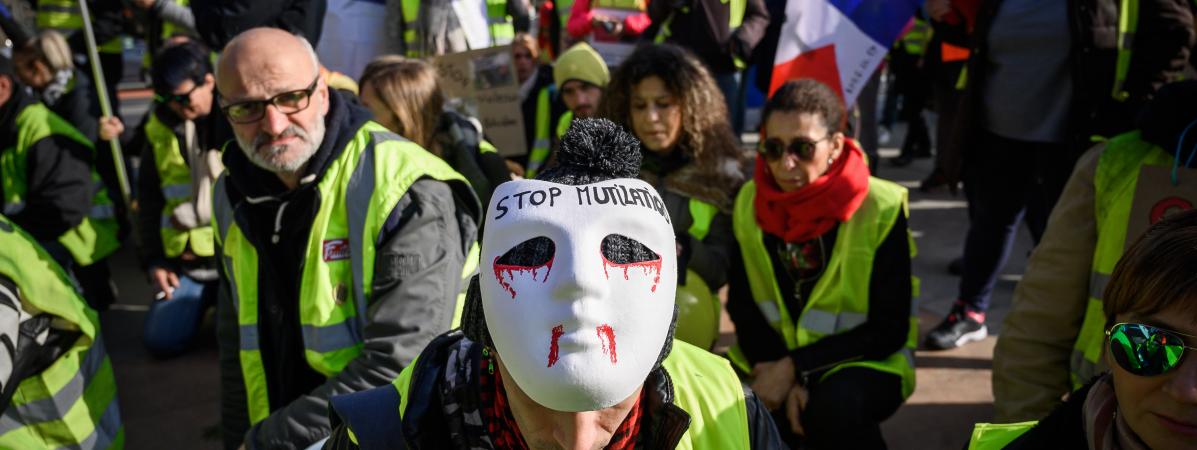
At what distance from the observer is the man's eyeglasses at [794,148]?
2.93 meters

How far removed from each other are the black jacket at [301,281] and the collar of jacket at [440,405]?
0.75 meters

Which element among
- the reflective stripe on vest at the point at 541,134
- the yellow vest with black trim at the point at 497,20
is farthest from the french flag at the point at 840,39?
the yellow vest with black trim at the point at 497,20

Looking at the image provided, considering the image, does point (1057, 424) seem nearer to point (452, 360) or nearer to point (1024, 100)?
point (452, 360)

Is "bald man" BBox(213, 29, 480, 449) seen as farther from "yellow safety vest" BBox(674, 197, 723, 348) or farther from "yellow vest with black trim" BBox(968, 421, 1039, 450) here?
"yellow vest with black trim" BBox(968, 421, 1039, 450)

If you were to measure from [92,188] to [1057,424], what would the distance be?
4.63 metres

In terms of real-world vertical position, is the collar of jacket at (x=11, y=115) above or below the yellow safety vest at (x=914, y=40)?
above

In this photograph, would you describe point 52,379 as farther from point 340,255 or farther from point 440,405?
point 440,405

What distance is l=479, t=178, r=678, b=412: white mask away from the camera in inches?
54.7

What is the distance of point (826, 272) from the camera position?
116 inches

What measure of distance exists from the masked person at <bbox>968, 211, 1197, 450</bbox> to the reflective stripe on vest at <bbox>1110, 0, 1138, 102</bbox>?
235cm

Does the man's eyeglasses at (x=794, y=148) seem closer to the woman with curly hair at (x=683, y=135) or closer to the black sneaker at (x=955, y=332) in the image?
the woman with curly hair at (x=683, y=135)

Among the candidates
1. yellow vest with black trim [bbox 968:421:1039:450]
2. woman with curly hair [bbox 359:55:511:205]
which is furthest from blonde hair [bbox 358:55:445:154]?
yellow vest with black trim [bbox 968:421:1039:450]

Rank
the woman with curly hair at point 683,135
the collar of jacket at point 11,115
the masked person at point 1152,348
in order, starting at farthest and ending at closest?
the collar of jacket at point 11,115, the woman with curly hair at point 683,135, the masked person at point 1152,348

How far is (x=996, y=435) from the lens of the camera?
1.77 metres
